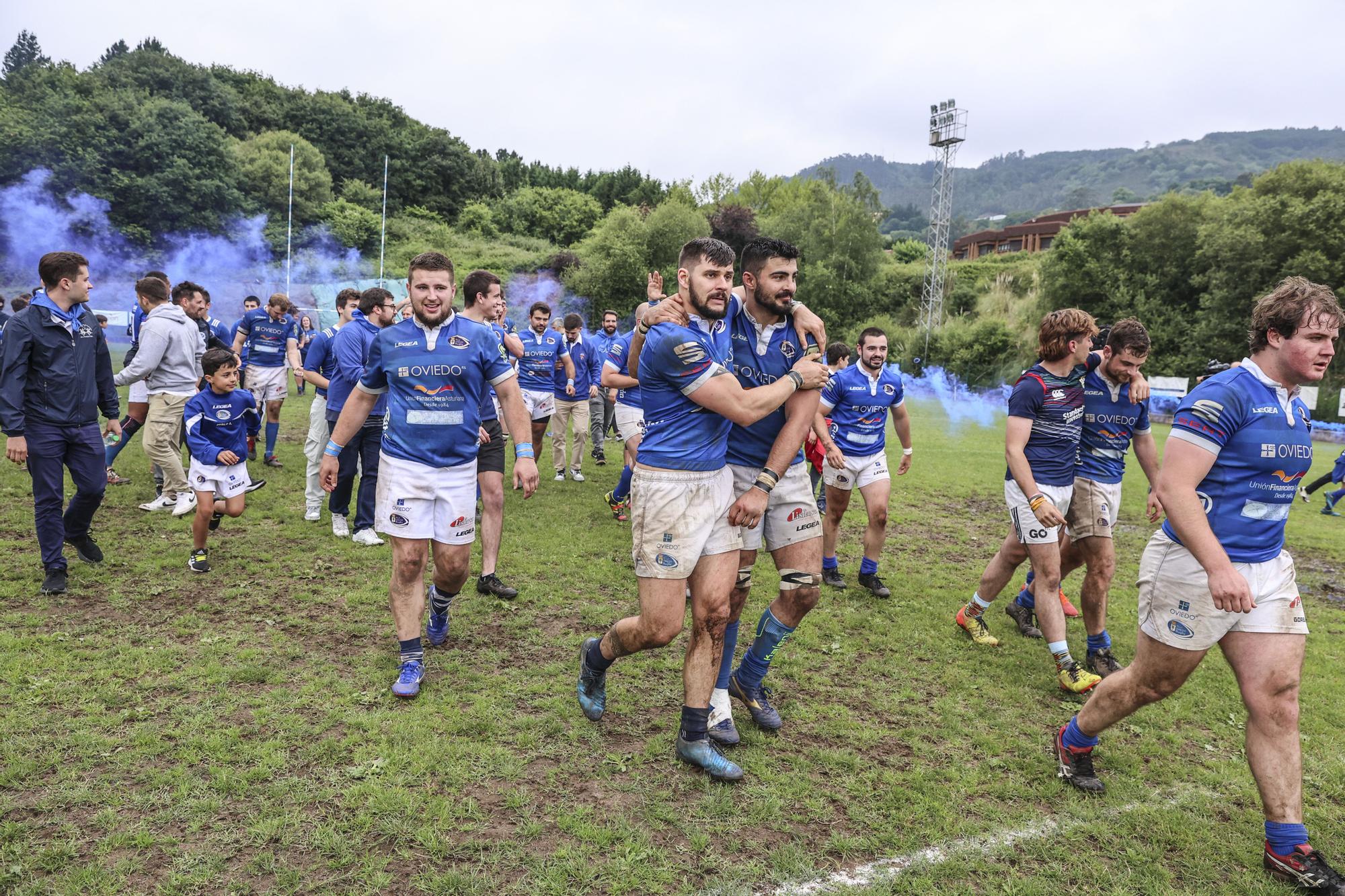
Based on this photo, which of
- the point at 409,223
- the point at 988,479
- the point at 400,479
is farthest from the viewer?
the point at 409,223

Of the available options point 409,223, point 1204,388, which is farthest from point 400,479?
point 409,223

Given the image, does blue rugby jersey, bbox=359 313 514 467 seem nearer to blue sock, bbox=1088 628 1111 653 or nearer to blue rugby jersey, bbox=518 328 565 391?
blue sock, bbox=1088 628 1111 653

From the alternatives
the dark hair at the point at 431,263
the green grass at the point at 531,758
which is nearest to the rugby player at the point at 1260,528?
the green grass at the point at 531,758

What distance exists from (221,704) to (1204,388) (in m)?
5.36

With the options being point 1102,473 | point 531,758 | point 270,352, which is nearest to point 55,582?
point 531,758

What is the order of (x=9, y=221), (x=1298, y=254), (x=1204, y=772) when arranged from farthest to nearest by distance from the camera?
(x=9, y=221)
(x=1298, y=254)
(x=1204, y=772)

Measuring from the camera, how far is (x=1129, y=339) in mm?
5281

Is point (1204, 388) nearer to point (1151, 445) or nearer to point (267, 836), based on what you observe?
point (1151, 445)

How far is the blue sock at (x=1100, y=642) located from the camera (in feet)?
18.2

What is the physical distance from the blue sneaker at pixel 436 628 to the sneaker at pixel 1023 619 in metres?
4.64

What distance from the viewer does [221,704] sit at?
4.27 meters

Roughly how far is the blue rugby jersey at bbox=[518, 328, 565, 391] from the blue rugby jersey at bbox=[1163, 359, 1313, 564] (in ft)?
25.6

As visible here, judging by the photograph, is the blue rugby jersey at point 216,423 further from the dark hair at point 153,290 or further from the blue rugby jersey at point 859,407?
the blue rugby jersey at point 859,407

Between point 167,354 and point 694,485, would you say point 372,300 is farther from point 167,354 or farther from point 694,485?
point 694,485
